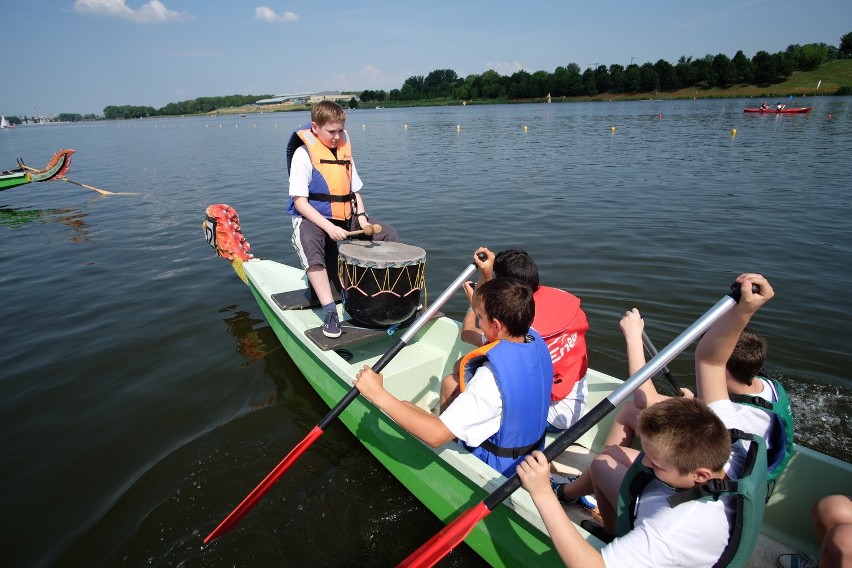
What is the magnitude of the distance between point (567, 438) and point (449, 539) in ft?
2.63

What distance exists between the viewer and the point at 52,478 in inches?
164

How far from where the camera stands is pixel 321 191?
4727mm

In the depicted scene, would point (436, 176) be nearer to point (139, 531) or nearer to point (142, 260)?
point (142, 260)

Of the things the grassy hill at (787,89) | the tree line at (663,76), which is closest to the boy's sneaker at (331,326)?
the grassy hill at (787,89)

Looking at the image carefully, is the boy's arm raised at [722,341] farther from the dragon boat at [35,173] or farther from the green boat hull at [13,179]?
the green boat hull at [13,179]

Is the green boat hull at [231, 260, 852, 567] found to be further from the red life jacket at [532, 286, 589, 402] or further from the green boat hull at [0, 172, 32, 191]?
the green boat hull at [0, 172, 32, 191]

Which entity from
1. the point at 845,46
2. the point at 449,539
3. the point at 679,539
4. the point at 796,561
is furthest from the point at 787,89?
the point at 449,539

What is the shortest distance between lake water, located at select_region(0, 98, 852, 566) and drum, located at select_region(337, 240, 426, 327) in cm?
130

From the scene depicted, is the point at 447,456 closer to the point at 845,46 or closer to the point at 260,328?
the point at 260,328

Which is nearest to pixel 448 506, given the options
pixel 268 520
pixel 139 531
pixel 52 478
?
pixel 268 520

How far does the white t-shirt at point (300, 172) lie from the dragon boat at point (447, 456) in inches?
54.2

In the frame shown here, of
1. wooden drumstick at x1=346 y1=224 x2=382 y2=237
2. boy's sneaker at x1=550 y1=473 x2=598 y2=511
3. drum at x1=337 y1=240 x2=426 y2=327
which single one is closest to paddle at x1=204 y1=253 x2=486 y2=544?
drum at x1=337 y1=240 x2=426 y2=327

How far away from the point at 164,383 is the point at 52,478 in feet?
4.83

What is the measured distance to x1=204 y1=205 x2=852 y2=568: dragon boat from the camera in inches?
99.9
